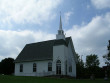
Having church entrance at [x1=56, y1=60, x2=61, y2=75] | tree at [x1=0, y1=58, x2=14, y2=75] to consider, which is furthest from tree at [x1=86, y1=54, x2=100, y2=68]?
church entrance at [x1=56, y1=60, x2=61, y2=75]

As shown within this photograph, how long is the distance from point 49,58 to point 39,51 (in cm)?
462

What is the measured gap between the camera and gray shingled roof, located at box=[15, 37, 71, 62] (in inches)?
1563

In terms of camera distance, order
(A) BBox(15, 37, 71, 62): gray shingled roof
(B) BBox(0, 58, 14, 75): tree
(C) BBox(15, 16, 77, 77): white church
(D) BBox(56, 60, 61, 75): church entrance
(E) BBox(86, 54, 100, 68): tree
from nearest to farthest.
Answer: (D) BBox(56, 60, 61, 75): church entrance
(C) BBox(15, 16, 77, 77): white church
(A) BBox(15, 37, 71, 62): gray shingled roof
(B) BBox(0, 58, 14, 75): tree
(E) BBox(86, 54, 100, 68): tree

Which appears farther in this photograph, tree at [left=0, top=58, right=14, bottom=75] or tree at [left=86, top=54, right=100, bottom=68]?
tree at [left=86, top=54, right=100, bottom=68]

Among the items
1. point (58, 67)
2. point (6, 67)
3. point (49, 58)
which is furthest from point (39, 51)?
point (6, 67)

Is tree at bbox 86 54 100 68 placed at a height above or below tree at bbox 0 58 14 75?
above

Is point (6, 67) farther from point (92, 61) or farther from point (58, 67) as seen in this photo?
point (92, 61)

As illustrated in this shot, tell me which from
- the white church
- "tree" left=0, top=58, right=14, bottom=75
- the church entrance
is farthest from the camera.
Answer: "tree" left=0, top=58, right=14, bottom=75

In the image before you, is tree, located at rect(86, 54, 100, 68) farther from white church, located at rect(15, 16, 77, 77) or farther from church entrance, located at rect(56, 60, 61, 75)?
church entrance, located at rect(56, 60, 61, 75)

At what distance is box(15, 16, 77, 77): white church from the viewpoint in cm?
3838

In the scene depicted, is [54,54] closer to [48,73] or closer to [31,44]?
[48,73]

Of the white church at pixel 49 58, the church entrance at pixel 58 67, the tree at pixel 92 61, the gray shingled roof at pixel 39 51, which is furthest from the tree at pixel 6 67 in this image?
the tree at pixel 92 61

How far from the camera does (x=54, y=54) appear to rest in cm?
3894

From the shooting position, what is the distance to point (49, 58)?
38938 millimetres
